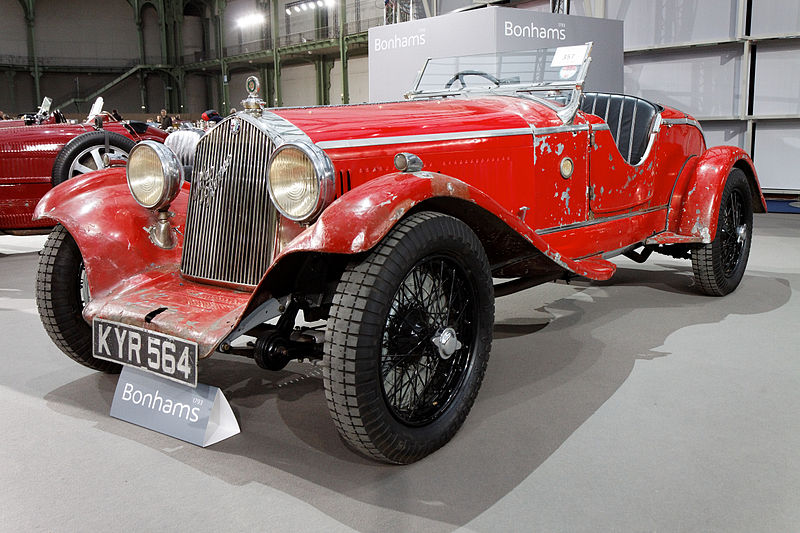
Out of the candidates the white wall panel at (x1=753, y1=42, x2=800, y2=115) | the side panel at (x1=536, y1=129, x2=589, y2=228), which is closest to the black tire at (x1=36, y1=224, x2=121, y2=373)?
the side panel at (x1=536, y1=129, x2=589, y2=228)

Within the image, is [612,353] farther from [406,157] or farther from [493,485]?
[406,157]

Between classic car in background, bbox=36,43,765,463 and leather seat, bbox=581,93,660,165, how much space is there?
51 cm

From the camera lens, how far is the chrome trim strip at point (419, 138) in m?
2.48

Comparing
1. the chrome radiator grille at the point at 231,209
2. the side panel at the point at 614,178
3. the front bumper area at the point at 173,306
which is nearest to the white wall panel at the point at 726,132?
the side panel at the point at 614,178

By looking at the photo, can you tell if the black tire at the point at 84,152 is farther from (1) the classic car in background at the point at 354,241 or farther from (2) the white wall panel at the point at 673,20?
(2) the white wall panel at the point at 673,20

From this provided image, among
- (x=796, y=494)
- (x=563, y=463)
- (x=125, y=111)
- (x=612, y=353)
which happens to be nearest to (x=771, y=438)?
(x=796, y=494)

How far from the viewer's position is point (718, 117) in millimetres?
9398

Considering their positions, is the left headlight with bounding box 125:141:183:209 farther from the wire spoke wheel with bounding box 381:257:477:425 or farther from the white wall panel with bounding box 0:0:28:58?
the white wall panel with bounding box 0:0:28:58

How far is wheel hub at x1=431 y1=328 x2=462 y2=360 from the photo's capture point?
7.57 ft

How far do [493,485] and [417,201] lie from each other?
36.8 inches

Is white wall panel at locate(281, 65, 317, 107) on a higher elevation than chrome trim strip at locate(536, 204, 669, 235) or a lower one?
higher

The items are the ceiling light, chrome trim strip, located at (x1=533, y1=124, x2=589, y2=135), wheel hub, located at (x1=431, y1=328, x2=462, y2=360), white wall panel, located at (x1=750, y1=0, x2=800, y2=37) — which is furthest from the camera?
the ceiling light

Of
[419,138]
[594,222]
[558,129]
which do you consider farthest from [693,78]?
[419,138]

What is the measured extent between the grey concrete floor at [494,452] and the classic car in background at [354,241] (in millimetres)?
212
